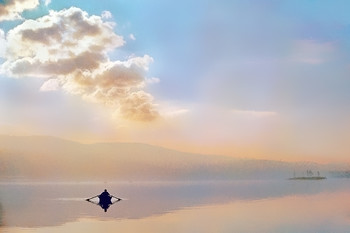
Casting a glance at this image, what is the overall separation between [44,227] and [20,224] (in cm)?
176

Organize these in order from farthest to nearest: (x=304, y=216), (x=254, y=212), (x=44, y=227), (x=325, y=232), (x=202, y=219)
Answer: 1. (x=254, y=212)
2. (x=304, y=216)
3. (x=202, y=219)
4. (x=44, y=227)
5. (x=325, y=232)

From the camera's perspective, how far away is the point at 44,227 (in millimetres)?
22906

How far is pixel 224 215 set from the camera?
2862 cm

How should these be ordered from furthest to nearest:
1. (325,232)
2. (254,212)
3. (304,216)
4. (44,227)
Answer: (254,212) < (304,216) < (44,227) < (325,232)

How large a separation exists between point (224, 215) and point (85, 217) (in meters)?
7.95

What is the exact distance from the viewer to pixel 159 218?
88.1ft

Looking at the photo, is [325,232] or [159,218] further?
[159,218]

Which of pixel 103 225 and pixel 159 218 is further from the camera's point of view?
pixel 159 218

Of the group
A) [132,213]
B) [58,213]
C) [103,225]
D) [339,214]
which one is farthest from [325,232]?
[58,213]

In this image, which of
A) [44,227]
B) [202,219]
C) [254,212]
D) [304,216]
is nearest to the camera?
[44,227]

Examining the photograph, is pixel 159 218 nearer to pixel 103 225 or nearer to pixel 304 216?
pixel 103 225

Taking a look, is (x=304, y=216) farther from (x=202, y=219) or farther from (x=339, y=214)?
(x=202, y=219)

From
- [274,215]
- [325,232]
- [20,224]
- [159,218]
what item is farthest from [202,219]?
[20,224]

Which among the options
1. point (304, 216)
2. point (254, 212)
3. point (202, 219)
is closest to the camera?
point (202, 219)
